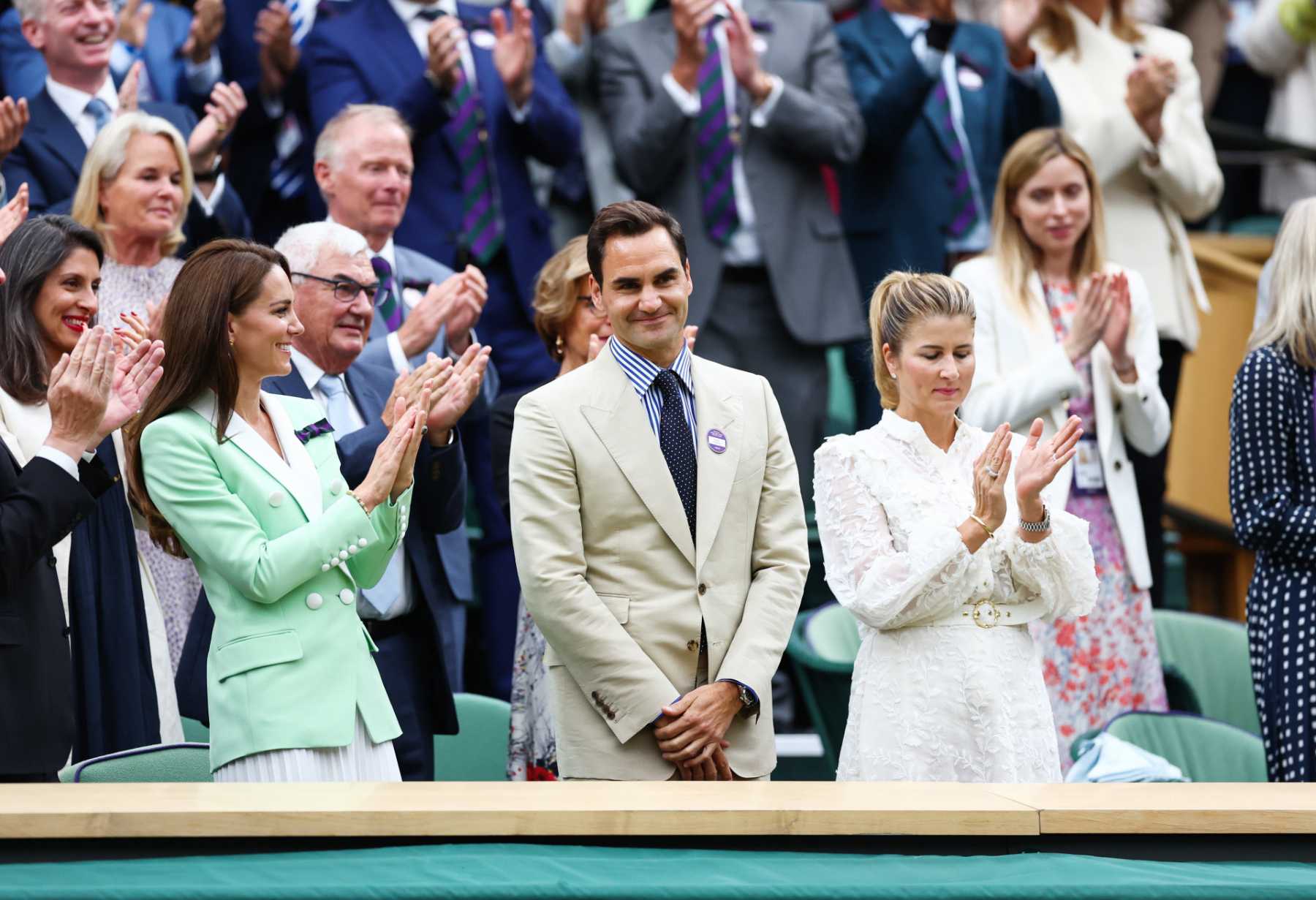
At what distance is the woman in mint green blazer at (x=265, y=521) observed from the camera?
321cm

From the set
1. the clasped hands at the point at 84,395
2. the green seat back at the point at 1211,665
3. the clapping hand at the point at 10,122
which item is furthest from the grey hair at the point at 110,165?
the green seat back at the point at 1211,665

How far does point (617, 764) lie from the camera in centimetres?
335

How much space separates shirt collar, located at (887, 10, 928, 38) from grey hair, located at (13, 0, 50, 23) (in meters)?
2.95

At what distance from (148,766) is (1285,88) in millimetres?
6116

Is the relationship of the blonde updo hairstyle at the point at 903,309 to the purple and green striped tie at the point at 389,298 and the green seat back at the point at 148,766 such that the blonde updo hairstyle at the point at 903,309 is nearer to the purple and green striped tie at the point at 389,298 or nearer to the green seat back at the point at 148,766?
the purple and green striped tie at the point at 389,298

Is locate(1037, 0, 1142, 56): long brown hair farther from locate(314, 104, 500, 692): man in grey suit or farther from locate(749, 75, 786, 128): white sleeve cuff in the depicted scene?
locate(314, 104, 500, 692): man in grey suit

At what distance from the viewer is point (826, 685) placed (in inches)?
184

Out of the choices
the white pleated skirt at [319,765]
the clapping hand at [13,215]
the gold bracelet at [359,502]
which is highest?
the clapping hand at [13,215]

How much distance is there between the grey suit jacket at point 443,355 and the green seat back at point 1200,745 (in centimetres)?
174

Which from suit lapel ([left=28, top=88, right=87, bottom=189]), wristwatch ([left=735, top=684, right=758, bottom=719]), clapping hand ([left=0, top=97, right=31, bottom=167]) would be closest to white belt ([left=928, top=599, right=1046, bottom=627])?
wristwatch ([left=735, top=684, right=758, bottom=719])

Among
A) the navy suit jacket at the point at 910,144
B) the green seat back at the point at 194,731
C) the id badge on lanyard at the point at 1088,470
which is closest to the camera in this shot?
the green seat back at the point at 194,731

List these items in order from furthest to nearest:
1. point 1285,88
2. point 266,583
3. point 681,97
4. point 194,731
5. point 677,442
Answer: point 1285,88, point 681,97, point 194,731, point 677,442, point 266,583

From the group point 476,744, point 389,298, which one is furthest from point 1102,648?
point 389,298

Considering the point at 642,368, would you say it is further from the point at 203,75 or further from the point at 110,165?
the point at 203,75
